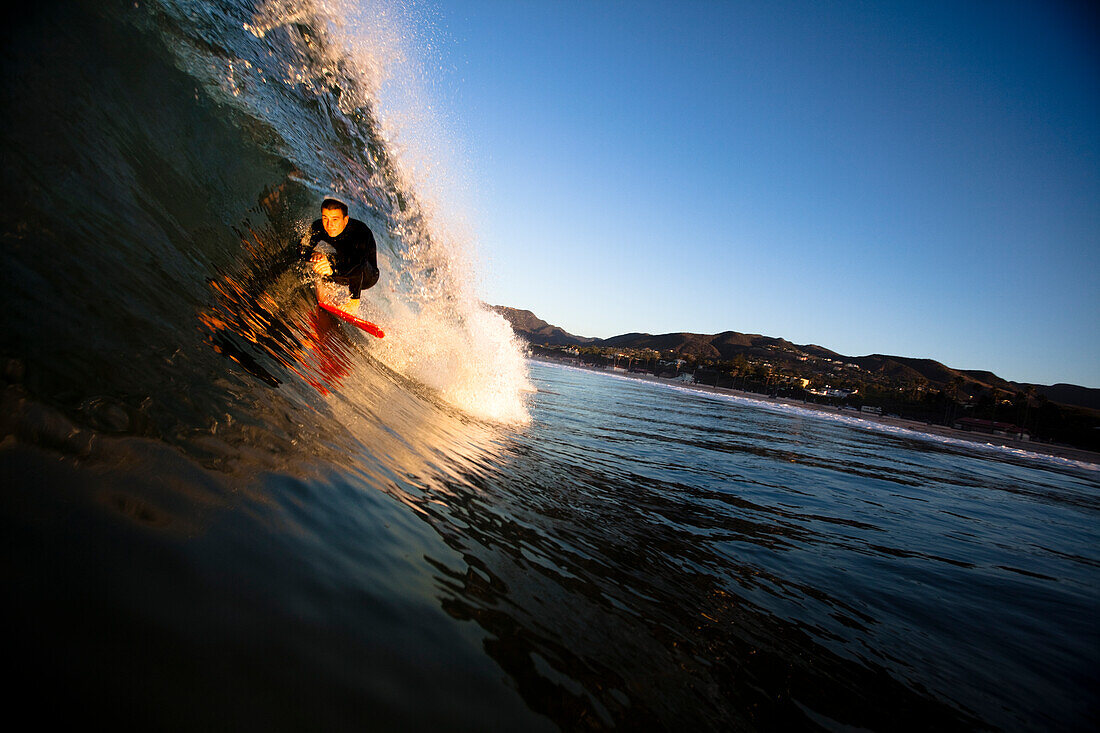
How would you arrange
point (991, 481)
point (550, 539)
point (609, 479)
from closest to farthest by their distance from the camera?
point (550, 539)
point (609, 479)
point (991, 481)

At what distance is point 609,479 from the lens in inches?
253

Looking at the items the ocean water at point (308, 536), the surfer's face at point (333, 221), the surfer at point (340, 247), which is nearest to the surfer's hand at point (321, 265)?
the surfer at point (340, 247)

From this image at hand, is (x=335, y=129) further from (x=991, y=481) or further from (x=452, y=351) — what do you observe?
(x=991, y=481)

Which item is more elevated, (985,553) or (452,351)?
(452,351)

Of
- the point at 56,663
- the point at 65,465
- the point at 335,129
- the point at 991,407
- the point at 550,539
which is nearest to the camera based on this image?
the point at 56,663

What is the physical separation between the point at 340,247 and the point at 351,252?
159mm

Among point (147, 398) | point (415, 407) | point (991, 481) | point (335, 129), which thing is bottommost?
point (991, 481)

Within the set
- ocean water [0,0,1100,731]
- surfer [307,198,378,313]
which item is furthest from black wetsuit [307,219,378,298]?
ocean water [0,0,1100,731]

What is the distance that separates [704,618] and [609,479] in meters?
3.30

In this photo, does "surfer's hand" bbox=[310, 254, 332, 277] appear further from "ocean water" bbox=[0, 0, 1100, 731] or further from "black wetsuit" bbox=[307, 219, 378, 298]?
"ocean water" bbox=[0, 0, 1100, 731]

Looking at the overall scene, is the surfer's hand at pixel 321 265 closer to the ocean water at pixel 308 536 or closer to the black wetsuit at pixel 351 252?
the black wetsuit at pixel 351 252

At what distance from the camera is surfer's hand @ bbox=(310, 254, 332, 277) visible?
683 cm

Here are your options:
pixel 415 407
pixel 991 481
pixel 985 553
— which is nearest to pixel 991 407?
pixel 991 481

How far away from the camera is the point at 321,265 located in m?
6.88
